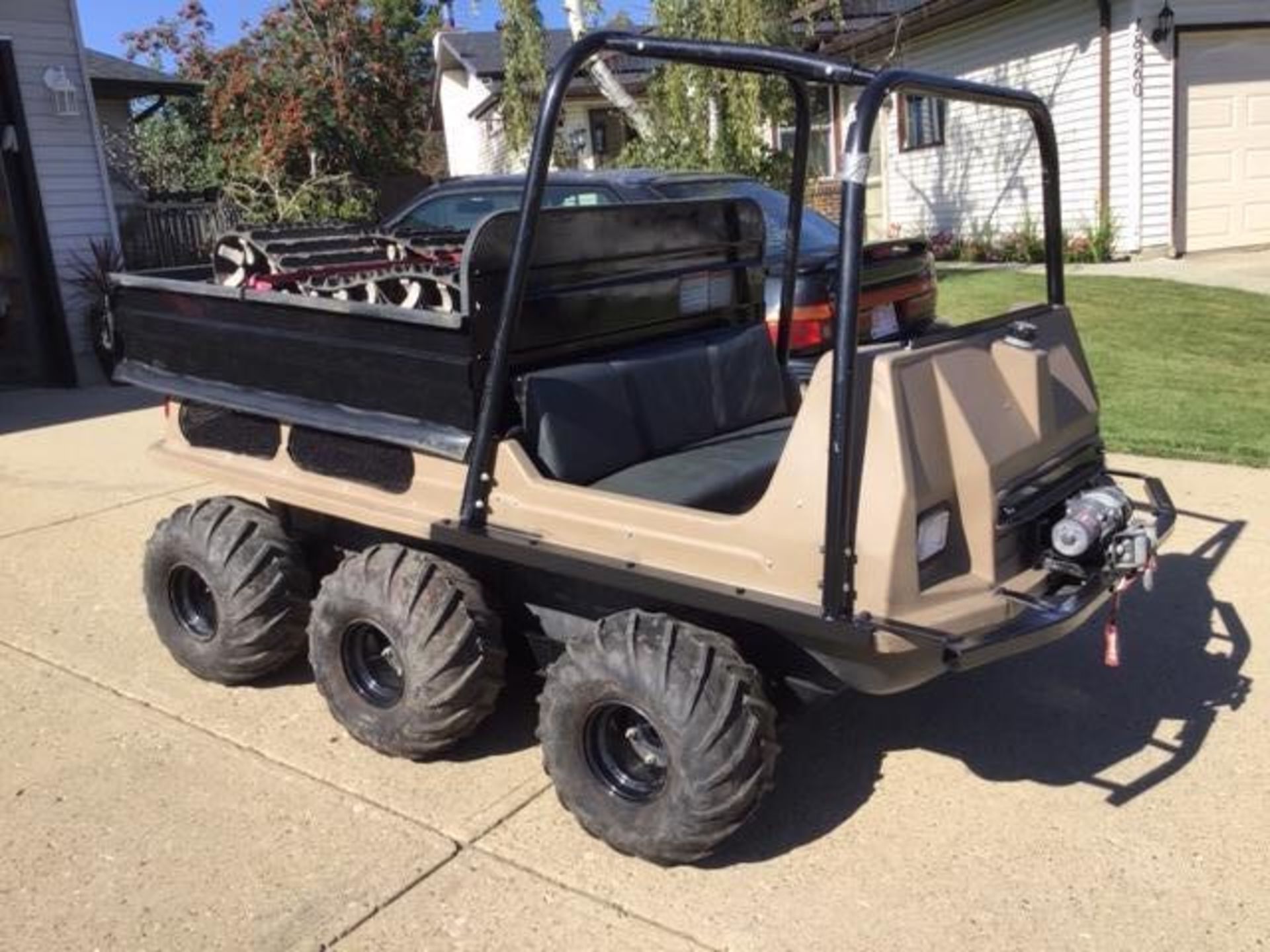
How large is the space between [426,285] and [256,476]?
0.89m

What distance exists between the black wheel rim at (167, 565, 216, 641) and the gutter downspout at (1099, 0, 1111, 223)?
12944 millimetres

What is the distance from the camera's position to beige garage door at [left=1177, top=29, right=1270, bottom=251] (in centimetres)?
1402

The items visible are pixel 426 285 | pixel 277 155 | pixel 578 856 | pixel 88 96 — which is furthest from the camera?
pixel 277 155

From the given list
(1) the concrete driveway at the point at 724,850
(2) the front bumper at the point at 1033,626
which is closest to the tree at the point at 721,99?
(1) the concrete driveway at the point at 724,850

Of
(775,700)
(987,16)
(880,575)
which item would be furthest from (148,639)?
(987,16)

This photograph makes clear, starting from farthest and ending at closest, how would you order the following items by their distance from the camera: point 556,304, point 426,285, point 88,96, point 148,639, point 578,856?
1. point 88,96
2. point 148,639
3. point 426,285
4. point 556,304
5. point 578,856

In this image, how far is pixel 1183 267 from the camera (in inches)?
536

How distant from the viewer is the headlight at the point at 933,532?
112 inches

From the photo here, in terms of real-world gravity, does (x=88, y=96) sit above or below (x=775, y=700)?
above

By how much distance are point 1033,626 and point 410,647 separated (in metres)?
1.64

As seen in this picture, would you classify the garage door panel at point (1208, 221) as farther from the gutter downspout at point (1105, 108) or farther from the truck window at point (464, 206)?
the truck window at point (464, 206)

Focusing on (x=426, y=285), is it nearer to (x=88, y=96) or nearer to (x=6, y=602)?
(x=6, y=602)

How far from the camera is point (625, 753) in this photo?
3.23 metres

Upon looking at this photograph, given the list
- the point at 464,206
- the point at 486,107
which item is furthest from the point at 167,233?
the point at 486,107
